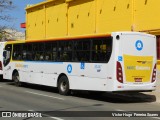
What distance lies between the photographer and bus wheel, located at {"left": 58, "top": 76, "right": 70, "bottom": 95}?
823 inches

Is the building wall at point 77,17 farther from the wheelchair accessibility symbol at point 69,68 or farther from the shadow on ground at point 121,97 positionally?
the wheelchair accessibility symbol at point 69,68

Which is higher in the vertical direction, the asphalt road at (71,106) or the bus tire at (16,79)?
the bus tire at (16,79)

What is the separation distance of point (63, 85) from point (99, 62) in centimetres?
332

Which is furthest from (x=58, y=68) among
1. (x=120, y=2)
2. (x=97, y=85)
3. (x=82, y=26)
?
(x=82, y=26)

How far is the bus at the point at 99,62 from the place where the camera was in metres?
17.9

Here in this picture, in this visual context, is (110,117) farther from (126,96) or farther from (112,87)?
(126,96)

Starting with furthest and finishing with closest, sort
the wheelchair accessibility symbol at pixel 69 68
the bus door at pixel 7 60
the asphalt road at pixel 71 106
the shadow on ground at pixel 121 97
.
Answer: the bus door at pixel 7 60 → the wheelchair accessibility symbol at pixel 69 68 → the shadow on ground at pixel 121 97 → the asphalt road at pixel 71 106

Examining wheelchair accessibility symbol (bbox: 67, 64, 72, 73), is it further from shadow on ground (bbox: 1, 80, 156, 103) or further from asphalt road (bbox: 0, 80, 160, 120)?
asphalt road (bbox: 0, 80, 160, 120)

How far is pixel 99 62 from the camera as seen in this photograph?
18.6m

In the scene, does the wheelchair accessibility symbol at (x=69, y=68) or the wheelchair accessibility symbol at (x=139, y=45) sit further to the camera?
the wheelchair accessibility symbol at (x=69, y=68)

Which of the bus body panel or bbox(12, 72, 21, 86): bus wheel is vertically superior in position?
the bus body panel

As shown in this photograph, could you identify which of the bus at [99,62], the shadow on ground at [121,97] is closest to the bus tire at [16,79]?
the bus at [99,62]

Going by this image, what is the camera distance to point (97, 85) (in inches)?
740

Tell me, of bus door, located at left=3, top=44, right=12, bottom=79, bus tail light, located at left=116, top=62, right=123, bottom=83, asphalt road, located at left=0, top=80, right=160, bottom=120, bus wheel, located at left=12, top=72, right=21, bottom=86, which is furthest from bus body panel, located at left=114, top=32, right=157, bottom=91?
bus door, located at left=3, top=44, right=12, bottom=79
